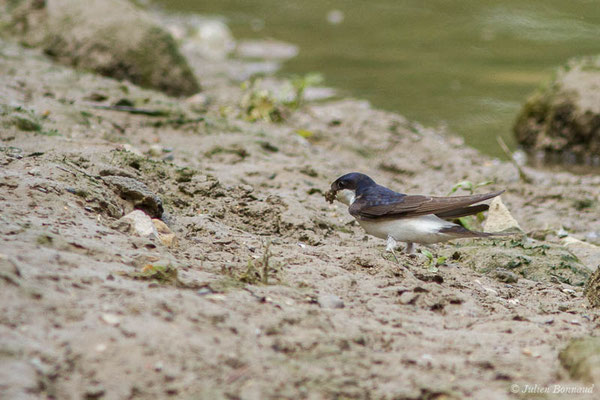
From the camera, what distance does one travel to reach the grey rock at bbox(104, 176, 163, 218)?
390 cm

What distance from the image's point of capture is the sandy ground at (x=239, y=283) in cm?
233

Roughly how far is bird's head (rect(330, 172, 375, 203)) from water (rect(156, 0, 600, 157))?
3.58 m

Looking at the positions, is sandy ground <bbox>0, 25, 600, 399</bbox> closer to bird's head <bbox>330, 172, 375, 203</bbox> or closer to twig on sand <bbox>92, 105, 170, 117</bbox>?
twig on sand <bbox>92, 105, 170, 117</bbox>

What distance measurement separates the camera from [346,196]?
4844mm

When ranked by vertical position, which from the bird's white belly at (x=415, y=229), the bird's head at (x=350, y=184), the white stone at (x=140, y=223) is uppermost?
the white stone at (x=140, y=223)

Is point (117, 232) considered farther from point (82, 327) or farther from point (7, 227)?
point (82, 327)

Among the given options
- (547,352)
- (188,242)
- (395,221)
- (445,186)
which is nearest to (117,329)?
(188,242)

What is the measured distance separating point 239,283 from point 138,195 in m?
1.13

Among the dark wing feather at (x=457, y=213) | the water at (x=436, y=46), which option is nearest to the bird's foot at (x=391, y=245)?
the dark wing feather at (x=457, y=213)

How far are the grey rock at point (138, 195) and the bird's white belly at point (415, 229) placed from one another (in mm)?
1328

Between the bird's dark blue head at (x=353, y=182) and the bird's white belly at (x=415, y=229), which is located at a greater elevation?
the bird's dark blue head at (x=353, y=182)

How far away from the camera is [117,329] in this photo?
2.41 meters

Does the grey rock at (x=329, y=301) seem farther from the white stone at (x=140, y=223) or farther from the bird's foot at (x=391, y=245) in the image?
the bird's foot at (x=391, y=245)

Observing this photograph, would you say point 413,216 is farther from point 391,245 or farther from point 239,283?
point 239,283
